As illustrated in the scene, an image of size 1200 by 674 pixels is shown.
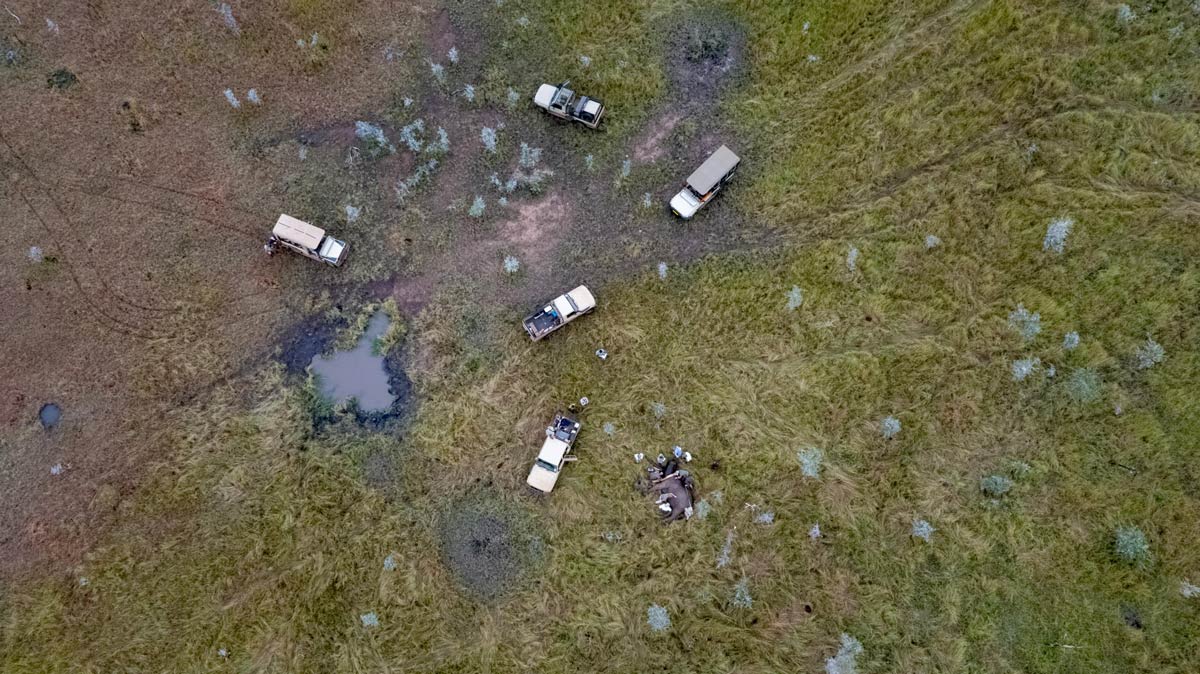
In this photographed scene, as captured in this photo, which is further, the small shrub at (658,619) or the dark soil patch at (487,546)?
the dark soil patch at (487,546)

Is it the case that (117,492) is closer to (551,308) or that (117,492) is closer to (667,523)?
(551,308)

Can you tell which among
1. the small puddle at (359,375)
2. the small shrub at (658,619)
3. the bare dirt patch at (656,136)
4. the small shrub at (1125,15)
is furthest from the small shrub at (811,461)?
the small shrub at (1125,15)

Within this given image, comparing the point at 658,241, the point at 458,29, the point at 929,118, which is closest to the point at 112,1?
the point at 458,29

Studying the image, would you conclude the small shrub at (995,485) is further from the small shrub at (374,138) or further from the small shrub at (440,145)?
the small shrub at (374,138)

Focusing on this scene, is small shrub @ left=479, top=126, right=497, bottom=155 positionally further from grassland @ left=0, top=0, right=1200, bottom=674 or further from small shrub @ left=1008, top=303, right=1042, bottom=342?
small shrub @ left=1008, top=303, right=1042, bottom=342

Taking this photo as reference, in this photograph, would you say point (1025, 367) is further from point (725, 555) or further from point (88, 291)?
point (88, 291)
